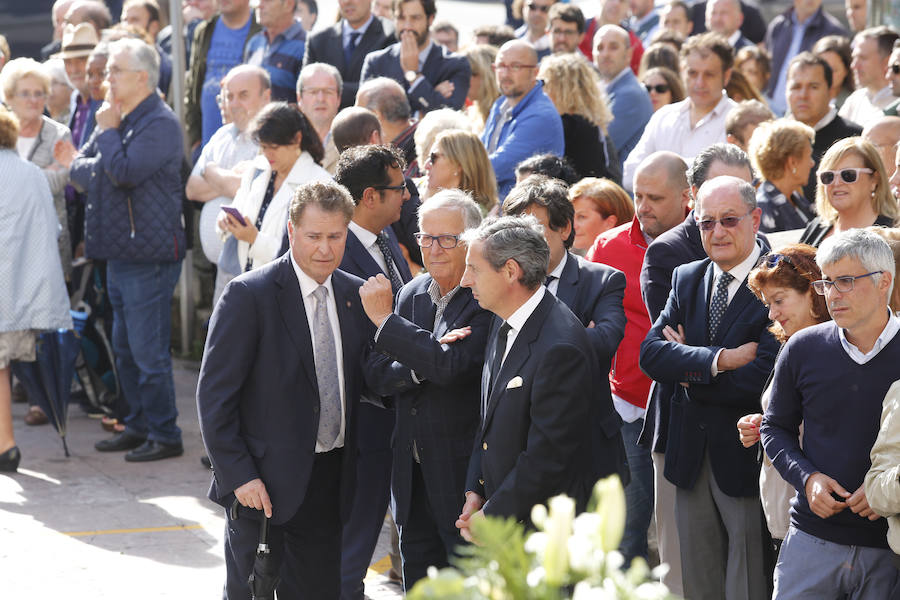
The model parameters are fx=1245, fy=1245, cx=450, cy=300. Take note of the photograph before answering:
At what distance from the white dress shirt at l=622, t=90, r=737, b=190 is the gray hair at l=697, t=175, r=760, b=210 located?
2973mm

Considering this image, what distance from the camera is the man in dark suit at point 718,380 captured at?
16.1ft

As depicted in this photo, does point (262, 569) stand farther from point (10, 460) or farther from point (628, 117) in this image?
point (628, 117)

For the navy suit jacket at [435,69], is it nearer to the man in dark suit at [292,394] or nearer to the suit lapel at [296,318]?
the man in dark suit at [292,394]

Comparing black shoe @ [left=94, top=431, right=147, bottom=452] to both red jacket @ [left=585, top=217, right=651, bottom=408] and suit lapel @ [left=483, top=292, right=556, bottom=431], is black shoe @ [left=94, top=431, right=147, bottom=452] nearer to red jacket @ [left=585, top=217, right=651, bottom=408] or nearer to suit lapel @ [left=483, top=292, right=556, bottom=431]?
red jacket @ [left=585, top=217, right=651, bottom=408]

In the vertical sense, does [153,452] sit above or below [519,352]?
below

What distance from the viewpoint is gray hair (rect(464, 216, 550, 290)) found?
4.43 metres

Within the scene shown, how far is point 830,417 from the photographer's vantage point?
4250 mm

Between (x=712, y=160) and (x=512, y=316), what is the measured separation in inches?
60.7

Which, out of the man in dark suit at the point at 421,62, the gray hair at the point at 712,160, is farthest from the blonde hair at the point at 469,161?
the man in dark suit at the point at 421,62

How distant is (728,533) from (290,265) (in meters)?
2.10

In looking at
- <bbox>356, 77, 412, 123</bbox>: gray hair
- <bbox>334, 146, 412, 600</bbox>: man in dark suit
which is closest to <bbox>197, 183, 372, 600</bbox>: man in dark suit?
<bbox>334, 146, 412, 600</bbox>: man in dark suit

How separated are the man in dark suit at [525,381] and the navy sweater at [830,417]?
0.69m

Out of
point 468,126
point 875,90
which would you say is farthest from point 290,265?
point 875,90

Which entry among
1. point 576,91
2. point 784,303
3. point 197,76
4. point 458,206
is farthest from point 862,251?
point 197,76
